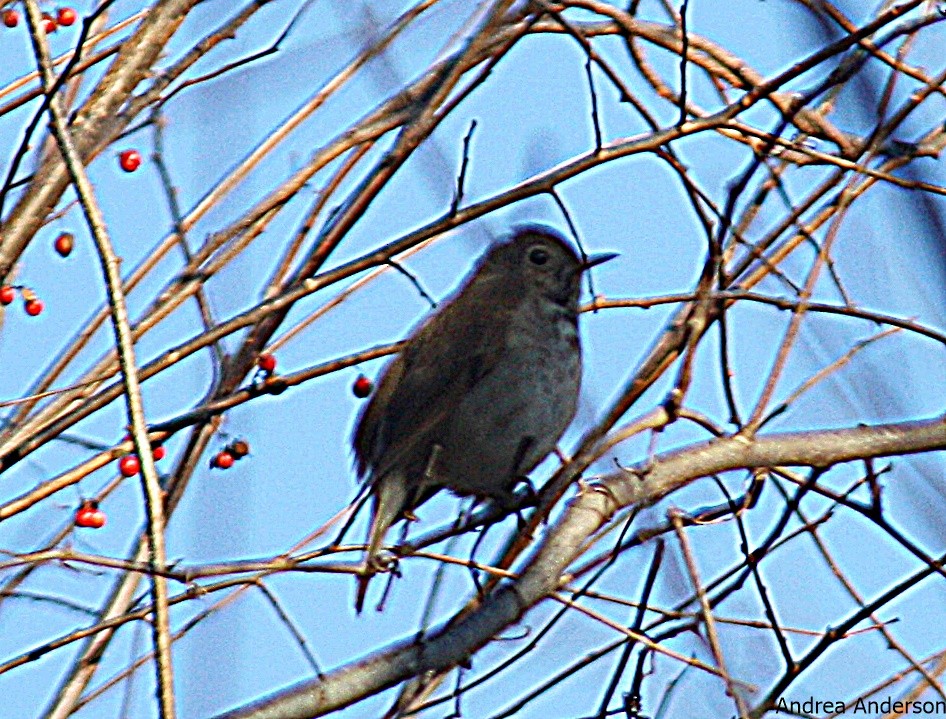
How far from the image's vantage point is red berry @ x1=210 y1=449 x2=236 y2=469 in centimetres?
384

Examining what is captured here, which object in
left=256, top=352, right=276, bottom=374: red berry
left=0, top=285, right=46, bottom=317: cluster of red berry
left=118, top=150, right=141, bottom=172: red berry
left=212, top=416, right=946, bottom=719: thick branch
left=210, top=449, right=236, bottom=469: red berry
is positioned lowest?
left=212, top=416, right=946, bottom=719: thick branch

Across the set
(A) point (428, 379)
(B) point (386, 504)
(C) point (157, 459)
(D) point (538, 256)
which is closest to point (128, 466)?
(C) point (157, 459)

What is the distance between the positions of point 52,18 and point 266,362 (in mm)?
1361

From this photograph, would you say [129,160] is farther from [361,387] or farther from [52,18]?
[361,387]

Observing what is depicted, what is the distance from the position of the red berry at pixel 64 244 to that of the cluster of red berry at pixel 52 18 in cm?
64

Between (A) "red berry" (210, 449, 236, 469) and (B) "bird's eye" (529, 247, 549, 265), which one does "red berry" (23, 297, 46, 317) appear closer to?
(A) "red berry" (210, 449, 236, 469)

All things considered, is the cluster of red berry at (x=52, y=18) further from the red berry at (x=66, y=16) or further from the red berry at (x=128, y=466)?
the red berry at (x=128, y=466)

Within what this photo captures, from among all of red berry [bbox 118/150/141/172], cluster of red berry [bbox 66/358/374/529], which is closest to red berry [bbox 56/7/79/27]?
red berry [bbox 118/150/141/172]

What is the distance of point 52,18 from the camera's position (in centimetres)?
409

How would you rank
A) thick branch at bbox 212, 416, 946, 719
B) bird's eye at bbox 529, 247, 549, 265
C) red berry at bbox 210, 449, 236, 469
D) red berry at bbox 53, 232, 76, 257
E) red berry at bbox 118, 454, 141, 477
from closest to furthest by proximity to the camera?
thick branch at bbox 212, 416, 946, 719, red berry at bbox 118, 454, 141, 477, red berry at bbox 210, 449, 236, 469, red berry at bbox 53, 232, 76, 257, bird's eye at bbox 529, 247, 549, 265

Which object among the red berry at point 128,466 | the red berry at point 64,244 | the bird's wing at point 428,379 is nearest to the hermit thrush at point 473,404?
the bird's wing at point 428,379

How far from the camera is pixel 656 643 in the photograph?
9.56 ft

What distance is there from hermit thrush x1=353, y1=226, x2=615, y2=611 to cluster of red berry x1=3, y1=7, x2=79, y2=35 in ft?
5.11

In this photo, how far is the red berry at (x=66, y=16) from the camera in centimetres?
425
